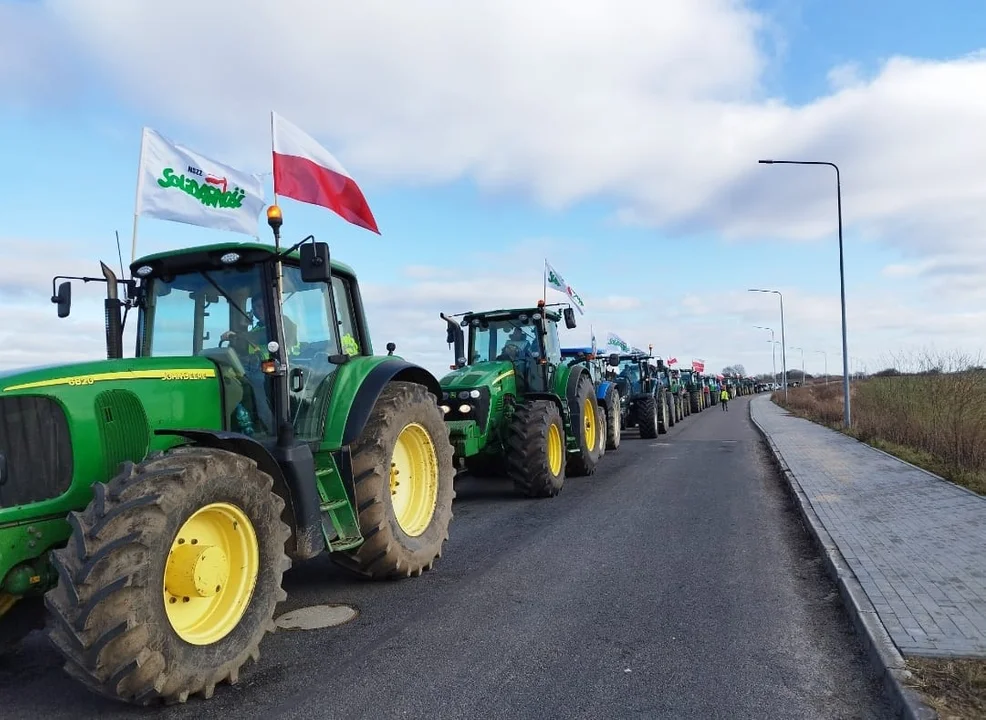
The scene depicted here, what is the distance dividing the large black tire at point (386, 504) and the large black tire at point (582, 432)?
5.13m

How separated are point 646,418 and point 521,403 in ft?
33.8

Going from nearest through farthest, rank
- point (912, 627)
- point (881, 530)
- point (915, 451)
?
point (912, 627), point (881, 530), point (915, 451)

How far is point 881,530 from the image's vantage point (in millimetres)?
7086

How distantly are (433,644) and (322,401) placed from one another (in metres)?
1.86

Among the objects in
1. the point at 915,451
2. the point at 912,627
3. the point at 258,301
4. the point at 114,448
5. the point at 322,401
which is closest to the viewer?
the point at 114,448

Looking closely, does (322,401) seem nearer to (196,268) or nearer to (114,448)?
(196,268)

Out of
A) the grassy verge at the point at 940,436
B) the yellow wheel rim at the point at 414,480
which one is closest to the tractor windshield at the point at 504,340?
the yellow wheel rim at the point at 414,480

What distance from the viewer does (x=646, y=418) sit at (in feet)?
65.0

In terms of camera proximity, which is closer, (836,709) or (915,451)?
(836,709)

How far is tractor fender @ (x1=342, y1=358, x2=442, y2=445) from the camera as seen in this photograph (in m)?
5.20

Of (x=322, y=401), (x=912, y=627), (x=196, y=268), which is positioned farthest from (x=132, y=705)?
(x=912, y=627)

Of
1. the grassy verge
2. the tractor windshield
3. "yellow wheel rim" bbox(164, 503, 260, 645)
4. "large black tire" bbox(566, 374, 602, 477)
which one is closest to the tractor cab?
the tractor windshield

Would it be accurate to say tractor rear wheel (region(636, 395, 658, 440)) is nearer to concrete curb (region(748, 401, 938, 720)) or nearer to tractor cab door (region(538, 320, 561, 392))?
tractor cab door (region(538, 320, 561, 392))

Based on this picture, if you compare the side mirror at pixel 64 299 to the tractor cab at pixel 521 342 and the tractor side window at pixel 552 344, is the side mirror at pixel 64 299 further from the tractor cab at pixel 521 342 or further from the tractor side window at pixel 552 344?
the tractor side window at pixel 552 344
